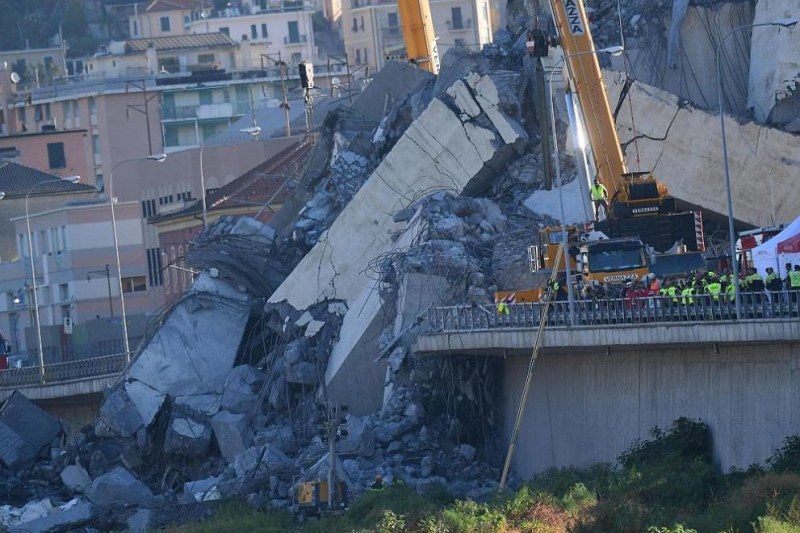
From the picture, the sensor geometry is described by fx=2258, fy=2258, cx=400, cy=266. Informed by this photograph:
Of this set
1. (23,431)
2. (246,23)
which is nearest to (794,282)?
(23,431)

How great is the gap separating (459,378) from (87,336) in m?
35.3

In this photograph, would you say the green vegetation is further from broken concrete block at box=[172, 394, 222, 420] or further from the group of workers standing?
broken concrete block at box=[172, 394, 222, 420]

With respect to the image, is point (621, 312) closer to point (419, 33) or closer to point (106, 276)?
point (419, 33)

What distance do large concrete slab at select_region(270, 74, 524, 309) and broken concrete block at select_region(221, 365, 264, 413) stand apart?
7.09ft

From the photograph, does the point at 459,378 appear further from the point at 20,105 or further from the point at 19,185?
the point at 20,105

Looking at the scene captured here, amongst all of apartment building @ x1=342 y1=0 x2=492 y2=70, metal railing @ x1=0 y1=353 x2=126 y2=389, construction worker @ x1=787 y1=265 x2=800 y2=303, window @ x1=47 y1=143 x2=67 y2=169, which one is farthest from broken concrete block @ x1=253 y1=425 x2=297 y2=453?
apartment building @ x1=342 y1=0 x2=492 y2=70

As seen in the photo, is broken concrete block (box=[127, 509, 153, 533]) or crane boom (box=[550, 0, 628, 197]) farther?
crane boom (box=[550, 0, 628, 197])

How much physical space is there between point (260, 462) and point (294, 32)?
105 metres

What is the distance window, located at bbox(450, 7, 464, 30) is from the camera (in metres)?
141

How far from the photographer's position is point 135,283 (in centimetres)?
10262

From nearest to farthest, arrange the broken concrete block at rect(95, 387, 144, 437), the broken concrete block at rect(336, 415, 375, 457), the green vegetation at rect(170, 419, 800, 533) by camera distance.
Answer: the green vegetation at rect(170, 419, 800, 533), the broken concrete block at rect(336, 415, 375, 457), the broken concrete block at rect(95, 387, 144, 437)

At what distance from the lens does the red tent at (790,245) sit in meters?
46.3

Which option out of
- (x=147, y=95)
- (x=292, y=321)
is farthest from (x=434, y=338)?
(x=147, y=95)

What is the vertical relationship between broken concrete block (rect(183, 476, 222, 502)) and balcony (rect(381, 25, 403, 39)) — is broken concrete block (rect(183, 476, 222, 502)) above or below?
below
